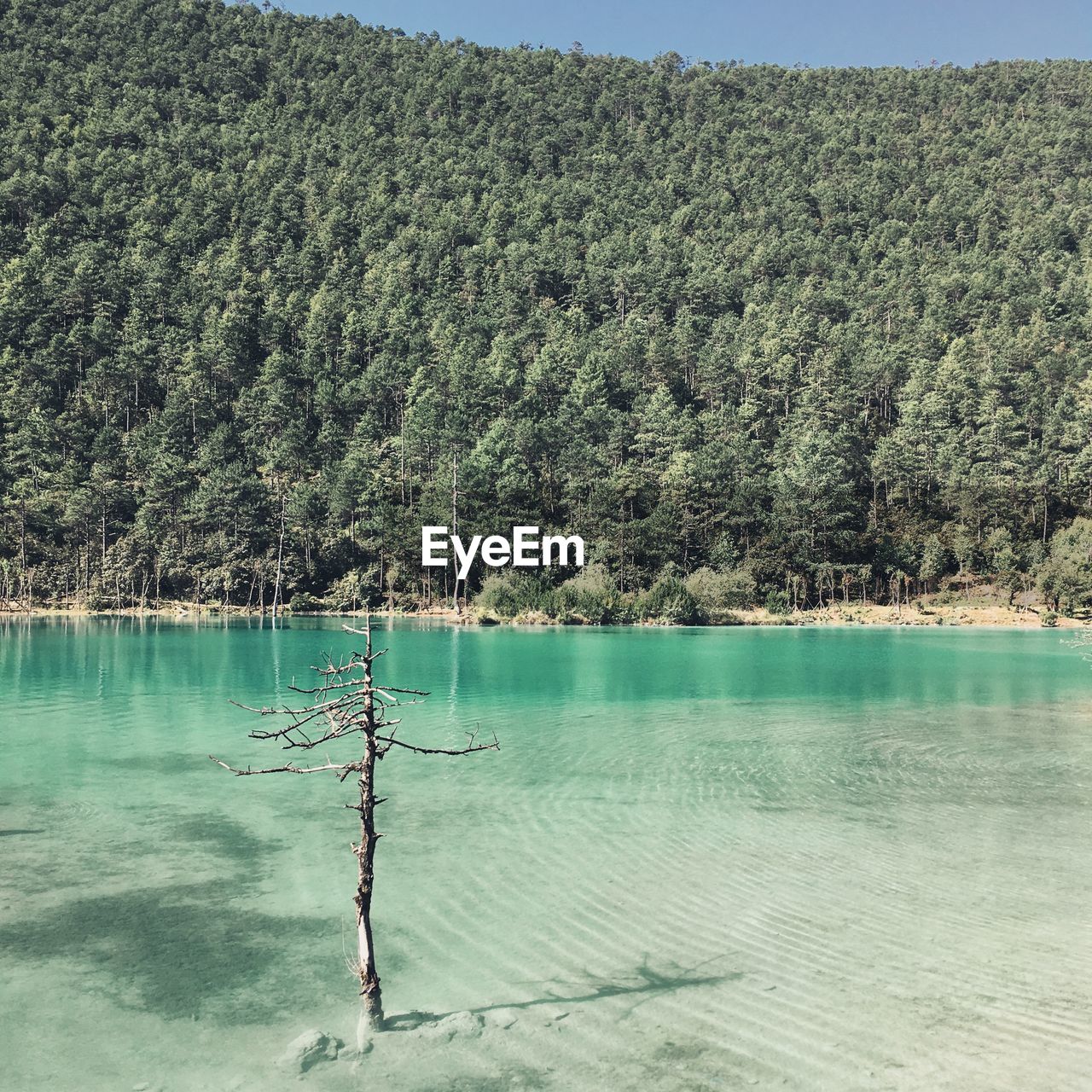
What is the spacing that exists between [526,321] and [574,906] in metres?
97.5

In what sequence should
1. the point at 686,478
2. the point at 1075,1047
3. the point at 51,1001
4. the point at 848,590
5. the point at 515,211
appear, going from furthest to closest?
the point at 515,211
the point at 686,478
the point at 848,590
the point at 51,1001
the point at 1075,1047

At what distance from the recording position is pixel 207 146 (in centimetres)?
13400

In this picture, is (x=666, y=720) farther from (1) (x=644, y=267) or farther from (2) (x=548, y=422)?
(1) (x=644, y=267)

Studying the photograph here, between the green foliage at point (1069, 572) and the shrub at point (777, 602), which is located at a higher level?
the green foliage at point (1069, 572)

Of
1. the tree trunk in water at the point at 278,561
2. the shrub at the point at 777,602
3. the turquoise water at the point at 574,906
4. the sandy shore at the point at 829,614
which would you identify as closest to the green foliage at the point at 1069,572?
the sandy shore at the point at 829,614

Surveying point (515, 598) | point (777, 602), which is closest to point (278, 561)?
point (515, 598)

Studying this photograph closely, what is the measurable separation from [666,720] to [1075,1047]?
12629 millimetres

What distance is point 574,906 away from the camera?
7941mm

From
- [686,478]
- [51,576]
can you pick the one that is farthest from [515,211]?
[51,576]

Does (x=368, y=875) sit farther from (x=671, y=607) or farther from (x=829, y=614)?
(x=829, y=614)

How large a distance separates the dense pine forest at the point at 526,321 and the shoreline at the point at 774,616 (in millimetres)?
1511

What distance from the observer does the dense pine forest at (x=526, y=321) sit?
2500 inches

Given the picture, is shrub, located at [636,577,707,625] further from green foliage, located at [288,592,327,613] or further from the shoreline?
green foliage, located at [288,592,327,613]

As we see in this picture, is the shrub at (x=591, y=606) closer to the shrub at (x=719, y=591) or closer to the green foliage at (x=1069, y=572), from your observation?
the shrub at (x=719, y=591)
